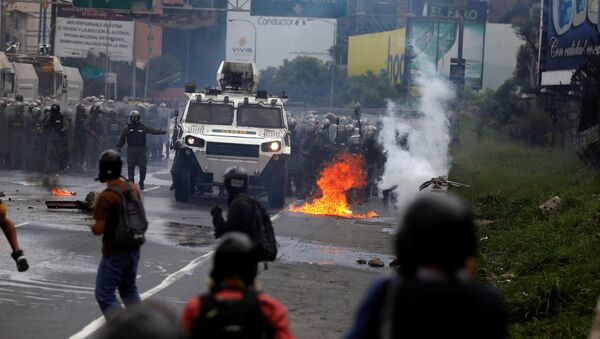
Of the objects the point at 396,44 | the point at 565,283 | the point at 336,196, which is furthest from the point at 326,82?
the point at 565,283

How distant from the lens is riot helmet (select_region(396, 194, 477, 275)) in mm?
3512

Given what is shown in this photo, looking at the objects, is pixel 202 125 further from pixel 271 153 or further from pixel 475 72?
pixel 475 72

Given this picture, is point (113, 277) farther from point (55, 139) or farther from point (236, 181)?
point (55, 139)

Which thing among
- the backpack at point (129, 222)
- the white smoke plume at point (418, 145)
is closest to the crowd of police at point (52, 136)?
the white smoke plume at point (418, 145)

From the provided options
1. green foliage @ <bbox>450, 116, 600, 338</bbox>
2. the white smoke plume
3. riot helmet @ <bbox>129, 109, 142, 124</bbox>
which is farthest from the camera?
the white smoke plume

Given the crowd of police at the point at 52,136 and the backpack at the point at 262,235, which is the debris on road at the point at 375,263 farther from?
the crowd of police at the point at 52,136

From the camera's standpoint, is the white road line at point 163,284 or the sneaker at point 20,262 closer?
the sneaker at point 20,262

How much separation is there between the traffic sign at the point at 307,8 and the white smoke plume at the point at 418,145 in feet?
12.4

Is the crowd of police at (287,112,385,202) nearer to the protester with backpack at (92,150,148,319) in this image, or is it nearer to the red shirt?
the protester with backpack at (92,150,148,319)

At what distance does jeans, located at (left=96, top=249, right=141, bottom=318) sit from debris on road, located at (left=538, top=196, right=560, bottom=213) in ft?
32.6

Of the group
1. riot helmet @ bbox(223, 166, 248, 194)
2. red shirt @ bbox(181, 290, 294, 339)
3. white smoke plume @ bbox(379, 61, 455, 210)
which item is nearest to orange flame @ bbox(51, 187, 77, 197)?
white smoke plume @ bbox(379, 61, 455, 210)

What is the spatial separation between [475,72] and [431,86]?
17.6m

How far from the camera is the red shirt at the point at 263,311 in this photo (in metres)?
4.35

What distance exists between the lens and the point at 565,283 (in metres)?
10.5
